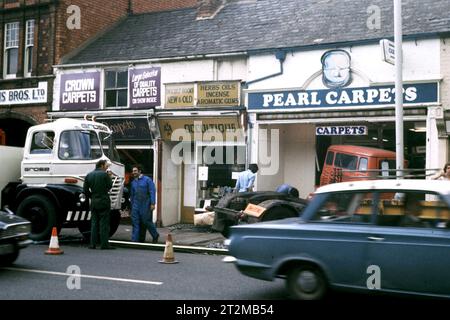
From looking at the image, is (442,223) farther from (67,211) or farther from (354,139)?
(354,139)

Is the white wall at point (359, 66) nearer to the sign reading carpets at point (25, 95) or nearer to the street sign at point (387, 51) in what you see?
the street sign at point (387, 51)

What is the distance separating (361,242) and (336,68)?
859 centimetres

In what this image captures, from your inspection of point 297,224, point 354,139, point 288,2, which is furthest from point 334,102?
point 297,224

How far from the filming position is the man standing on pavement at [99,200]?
11586mm

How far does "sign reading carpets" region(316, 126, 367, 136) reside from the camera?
14203mm

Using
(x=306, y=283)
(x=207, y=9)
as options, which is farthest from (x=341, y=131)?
(x=306, y=283)

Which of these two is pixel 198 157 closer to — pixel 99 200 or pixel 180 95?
pixel 180 95

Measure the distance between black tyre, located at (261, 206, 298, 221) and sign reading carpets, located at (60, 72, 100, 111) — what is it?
8099 mm

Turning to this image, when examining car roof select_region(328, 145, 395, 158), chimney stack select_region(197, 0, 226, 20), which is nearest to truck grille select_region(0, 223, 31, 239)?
car roof select_region(328, 145, 395, 158)

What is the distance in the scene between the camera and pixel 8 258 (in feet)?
30.1

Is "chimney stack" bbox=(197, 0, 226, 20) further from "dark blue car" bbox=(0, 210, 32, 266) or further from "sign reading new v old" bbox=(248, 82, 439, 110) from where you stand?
"dark blue car" bbox=(0, 210, 32, 266)

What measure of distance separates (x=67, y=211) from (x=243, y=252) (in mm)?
6351
